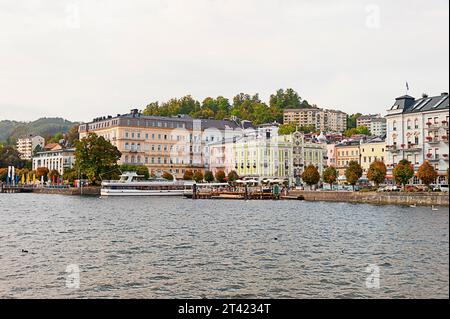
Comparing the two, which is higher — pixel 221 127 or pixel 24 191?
pixel 221 127

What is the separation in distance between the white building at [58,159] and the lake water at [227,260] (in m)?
99.2

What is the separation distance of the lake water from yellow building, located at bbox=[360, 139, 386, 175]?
179 feet

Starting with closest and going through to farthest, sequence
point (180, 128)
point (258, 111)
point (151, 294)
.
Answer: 1. point (151, 294)
2. point (180, 128)
3. point (258, 111)

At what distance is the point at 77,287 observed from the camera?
17172mm

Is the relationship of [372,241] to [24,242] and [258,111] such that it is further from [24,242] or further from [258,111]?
[258,111]

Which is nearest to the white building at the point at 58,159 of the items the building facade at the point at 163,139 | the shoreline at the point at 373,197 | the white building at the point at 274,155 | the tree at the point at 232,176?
the building facade at the point at 163,139

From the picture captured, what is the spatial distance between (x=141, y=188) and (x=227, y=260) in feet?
227

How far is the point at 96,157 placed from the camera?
9594 centimetres

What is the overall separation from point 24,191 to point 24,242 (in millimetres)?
98754

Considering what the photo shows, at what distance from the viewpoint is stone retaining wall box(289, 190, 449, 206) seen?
169 ft

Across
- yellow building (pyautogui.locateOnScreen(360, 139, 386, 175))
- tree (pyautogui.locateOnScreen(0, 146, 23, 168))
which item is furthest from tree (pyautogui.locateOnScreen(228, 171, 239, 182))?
tree (pyautogui.locateOnScreen(0, 146, 23, 168))

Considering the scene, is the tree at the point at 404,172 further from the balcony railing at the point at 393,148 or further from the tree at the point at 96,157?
the tree at the point at 96,157
